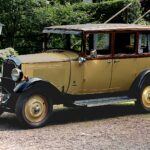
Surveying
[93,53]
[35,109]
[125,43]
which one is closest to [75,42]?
[93,53]

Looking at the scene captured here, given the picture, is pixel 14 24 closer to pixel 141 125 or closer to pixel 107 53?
pixel 107 53

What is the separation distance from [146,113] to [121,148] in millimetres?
3552

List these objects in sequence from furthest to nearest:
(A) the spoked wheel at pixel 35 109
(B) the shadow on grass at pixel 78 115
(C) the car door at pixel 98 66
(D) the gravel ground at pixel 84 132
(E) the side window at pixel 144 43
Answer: (E) the side window at pixel 144 43 < (C) the car door at pixel 98 66 < (B) the shadow on grass at pixel 78 115 < (A) the spoked wheel at pixel 35 109 < (D) the gravel ground at pixel 84 132

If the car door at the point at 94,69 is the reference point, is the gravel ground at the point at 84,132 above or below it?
below

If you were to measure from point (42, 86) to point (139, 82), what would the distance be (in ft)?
7.51

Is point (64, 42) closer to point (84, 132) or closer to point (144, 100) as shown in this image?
point (144, 100)

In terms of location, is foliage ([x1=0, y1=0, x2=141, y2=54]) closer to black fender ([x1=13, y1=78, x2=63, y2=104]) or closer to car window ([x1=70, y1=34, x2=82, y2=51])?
car window ([x1=70, y1=34, x2=82, y2=51])

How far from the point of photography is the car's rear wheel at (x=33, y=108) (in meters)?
10.8

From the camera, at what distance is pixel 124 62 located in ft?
40.1

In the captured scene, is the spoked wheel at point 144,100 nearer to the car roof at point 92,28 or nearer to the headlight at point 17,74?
the car roof at point 92,28

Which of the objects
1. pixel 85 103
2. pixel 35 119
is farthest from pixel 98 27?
pixel 35 119

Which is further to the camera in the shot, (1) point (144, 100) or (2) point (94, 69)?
(1) point (144, 100)

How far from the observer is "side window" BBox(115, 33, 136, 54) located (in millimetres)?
12164

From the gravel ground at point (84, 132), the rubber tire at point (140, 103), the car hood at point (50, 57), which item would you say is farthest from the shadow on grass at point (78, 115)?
the car hood at point (50, 57)
